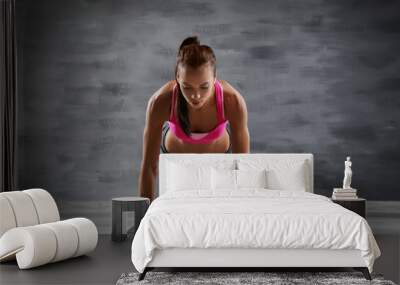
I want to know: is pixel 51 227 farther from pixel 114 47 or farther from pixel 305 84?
pixel 305 84

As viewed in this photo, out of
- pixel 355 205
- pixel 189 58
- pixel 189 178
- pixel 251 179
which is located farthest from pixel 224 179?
pixel 189 58

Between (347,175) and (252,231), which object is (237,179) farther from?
(252,231)

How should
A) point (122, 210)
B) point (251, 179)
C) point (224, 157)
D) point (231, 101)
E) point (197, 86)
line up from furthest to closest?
point (231, 101)
point (224, 157)
point (197, 86)
point (122, 210)
point (251, 179)

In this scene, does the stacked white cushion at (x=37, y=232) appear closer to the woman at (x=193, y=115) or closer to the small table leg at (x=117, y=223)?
the small table leg at (x=117, y=223)

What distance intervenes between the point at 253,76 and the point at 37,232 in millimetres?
3118

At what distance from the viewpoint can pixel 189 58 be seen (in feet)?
22.7

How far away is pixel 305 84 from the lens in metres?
6.95

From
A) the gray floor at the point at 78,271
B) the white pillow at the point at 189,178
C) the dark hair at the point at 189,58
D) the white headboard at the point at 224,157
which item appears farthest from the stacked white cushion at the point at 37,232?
the dark hair at the point at 189,58

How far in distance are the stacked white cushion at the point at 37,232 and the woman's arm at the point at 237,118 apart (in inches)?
82.8

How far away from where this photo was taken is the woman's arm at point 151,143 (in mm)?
6898

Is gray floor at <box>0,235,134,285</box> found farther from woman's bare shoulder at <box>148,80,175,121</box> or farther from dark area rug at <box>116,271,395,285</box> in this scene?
woman's bare shoulder at <box>148,80,175,121</box>

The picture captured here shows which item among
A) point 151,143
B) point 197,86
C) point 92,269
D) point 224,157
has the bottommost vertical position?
point 92,269

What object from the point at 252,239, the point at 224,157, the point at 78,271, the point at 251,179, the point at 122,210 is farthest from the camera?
the point at 224,157

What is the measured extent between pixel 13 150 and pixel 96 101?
107cm
